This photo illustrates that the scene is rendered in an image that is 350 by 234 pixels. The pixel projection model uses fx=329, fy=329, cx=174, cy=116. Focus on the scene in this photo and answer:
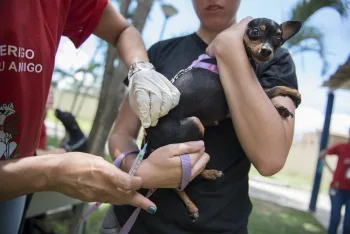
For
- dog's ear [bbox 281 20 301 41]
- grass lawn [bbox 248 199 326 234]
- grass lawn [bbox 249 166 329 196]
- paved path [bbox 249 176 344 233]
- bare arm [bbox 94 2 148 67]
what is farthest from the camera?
grass lawn [bbox 249 166 329 196]

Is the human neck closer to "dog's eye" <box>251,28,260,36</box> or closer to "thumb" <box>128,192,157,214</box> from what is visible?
"dog's eye" <box>251,28,260,36</box>

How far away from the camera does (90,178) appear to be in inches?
35.7

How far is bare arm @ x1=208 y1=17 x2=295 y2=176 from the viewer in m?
1.04

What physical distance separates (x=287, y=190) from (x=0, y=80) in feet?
31.1

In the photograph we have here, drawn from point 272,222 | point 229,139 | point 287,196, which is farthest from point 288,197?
point 229,139

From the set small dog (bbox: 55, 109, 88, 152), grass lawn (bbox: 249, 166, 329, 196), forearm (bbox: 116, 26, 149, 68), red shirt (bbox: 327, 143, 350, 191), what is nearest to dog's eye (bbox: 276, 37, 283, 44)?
forearm (bbox: 116, 26, 149, 68)

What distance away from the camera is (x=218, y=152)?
1.20m

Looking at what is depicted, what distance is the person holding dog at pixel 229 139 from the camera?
1.06 metres

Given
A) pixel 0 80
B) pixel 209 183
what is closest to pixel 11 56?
pixel 0 80

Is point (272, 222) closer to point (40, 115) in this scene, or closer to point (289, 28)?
point (289, 28)

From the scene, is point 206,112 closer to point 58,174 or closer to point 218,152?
point 218,152

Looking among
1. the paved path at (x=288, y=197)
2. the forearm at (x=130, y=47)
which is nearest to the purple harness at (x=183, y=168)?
the forearm at (x=130, y=47)

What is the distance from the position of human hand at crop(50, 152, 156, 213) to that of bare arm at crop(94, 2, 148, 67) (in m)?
0.54

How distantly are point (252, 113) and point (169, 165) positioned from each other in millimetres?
312
